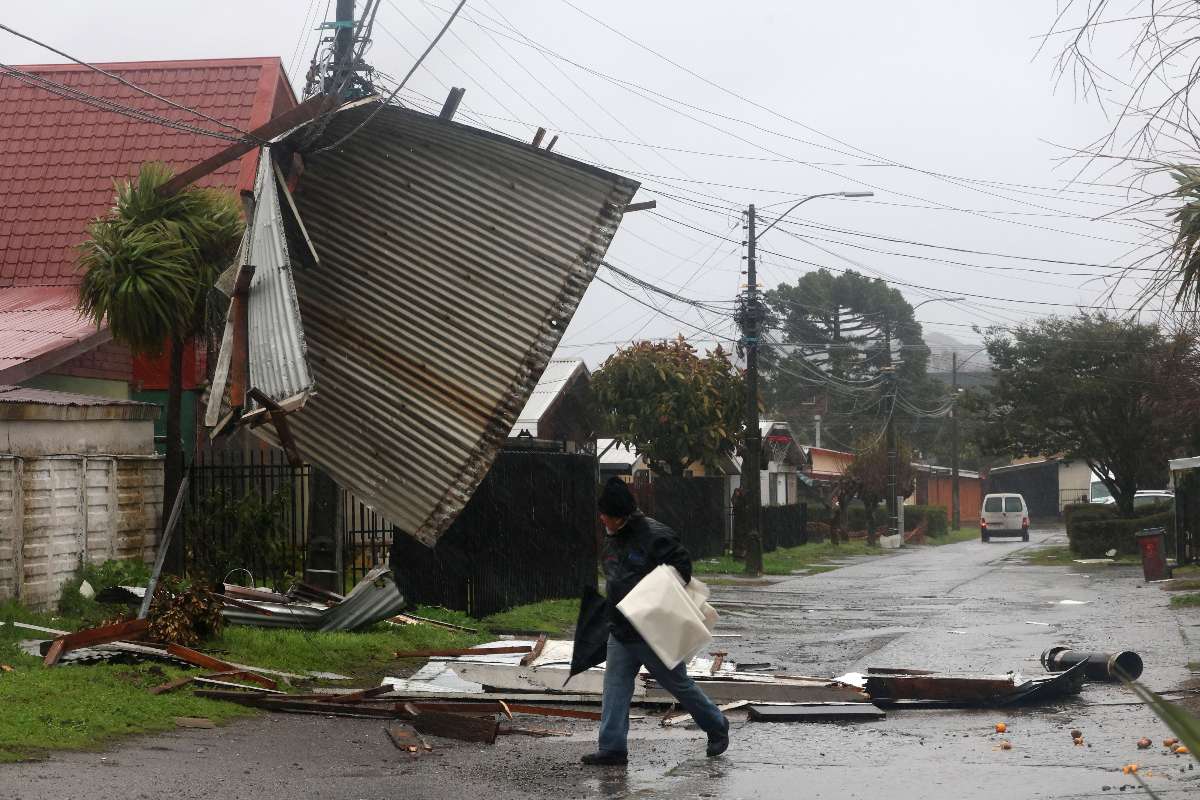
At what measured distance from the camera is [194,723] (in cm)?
854

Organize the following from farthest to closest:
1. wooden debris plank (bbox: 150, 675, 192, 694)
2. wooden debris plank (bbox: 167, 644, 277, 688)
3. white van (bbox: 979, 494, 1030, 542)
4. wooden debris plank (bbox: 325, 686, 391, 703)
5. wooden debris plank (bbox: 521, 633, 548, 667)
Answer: white van (bbox: 979, 494, 1030, 542) < wooden debris plank (bbox: 521, 633, 548, 667) < wooden debris plank (bbox: 167, 644, 277, 688) < wooden debris plank (bbox: 325, 686, 391, 703) < wooden debris plank (bbox: 150, 675, 192, 694)

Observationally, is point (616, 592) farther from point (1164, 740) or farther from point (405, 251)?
point (405, 251)

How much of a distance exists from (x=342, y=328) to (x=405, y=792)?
248 inches

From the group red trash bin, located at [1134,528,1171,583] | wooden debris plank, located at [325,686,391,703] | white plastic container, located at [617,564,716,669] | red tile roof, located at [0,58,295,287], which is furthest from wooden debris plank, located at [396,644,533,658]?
red trash bin, located at [1134,528,1171,583]

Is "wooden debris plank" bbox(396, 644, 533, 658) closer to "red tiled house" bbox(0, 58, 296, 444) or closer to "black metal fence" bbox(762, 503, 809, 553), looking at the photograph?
"red tiled house" bbox(0, 58, 296, 444)

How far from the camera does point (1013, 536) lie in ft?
182

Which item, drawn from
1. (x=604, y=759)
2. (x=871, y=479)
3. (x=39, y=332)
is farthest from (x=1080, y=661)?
(x=871, y=479)

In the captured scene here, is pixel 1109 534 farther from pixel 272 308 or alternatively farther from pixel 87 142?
pixel 272 308

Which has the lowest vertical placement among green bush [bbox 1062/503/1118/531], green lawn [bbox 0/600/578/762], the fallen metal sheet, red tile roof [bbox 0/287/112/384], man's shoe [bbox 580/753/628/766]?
man's shoe [bbox 580/753/628/766]

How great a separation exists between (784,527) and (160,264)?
102 feet

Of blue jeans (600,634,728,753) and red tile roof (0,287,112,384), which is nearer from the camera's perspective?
blue jeans (600,634,728,753)

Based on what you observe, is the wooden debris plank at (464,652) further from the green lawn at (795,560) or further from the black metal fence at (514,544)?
the green lawn at (795,560)

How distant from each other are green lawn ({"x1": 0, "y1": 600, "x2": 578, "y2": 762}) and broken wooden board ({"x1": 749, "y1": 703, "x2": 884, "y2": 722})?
3242mm

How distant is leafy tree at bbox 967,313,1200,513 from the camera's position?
1592 inches
